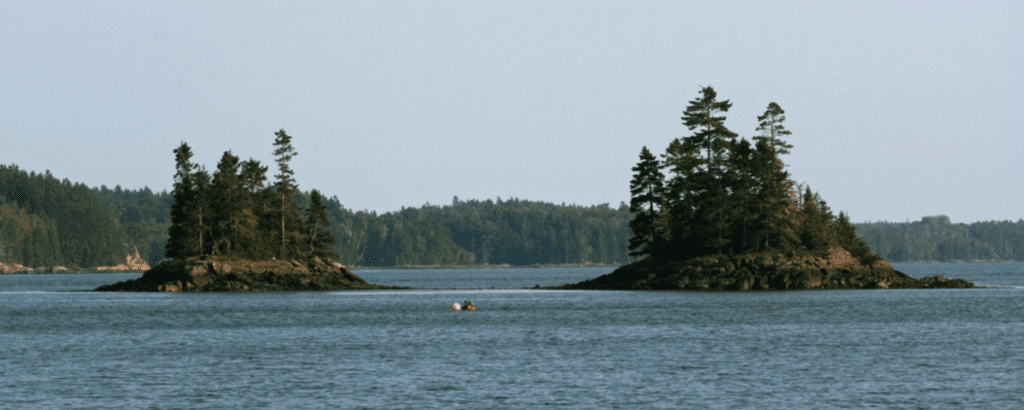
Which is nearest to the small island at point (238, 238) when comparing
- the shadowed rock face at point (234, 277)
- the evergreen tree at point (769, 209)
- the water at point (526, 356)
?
the shadowed rock face at point (234, 277)

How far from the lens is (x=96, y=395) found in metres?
37.7

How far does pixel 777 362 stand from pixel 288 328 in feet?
115

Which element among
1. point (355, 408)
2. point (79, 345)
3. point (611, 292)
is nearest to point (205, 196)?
point (611, 292)

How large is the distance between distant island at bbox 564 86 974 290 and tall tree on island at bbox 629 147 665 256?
11cm

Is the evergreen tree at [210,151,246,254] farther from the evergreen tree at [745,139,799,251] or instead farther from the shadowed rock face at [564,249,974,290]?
the evergreen tree at [745,139,799,251]

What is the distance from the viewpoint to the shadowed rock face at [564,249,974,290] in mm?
113562

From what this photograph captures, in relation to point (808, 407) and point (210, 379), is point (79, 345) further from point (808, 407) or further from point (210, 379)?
point (808, 407)

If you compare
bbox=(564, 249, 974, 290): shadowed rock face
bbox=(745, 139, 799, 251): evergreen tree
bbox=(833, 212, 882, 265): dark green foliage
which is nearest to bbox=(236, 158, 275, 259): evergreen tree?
bbox=(564, 249, 974, 290): shadowed rock face

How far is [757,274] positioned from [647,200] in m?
15.6

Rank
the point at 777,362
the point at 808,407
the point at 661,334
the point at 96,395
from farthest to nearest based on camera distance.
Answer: the point at 661,334, the point at 777,362, the point at 96,395, the point at 808,407

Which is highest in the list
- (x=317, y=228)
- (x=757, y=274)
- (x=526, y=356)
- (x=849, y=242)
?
(x=317, y=228)

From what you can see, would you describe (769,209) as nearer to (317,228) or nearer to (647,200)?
(647,200)

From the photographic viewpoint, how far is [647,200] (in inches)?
4823

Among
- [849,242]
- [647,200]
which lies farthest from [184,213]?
[849,242]
